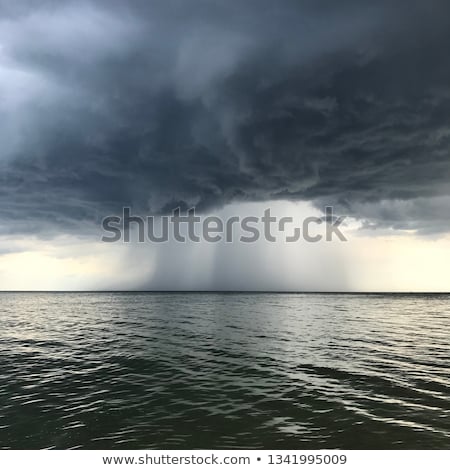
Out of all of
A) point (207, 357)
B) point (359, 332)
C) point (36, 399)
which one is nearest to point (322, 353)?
point (207, 357)

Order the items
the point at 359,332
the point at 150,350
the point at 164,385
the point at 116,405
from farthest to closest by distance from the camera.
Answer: the point at 359,332 < the point at 150,350 < the point at 164,385 < the point at 116,405

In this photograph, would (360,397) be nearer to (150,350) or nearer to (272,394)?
(272,394)

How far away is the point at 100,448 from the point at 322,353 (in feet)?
79.5

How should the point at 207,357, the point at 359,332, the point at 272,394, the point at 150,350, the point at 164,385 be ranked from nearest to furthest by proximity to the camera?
the point at 272,394
the point at 164,385
the point at 207,357
the point at 150,350
the point at 359,332

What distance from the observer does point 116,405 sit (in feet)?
64.2

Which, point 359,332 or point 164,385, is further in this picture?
point 359,332

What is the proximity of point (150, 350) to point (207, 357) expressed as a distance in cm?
705
